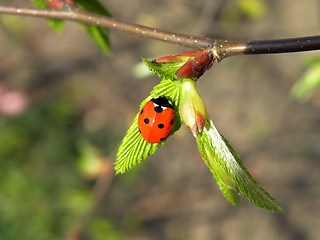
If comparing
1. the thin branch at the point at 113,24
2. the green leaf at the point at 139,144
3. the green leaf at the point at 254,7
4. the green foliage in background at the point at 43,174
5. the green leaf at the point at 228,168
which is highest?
the green leaf at the point at 254,7

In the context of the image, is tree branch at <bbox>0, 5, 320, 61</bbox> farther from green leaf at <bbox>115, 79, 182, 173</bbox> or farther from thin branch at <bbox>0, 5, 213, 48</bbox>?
green leaf at <bbox>115, 79, 182, 173</bbox>

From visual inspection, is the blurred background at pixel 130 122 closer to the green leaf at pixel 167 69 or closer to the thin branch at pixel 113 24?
the thin branch at pixel 113 24

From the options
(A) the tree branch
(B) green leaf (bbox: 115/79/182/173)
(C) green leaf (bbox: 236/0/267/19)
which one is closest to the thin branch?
(A) the tree branch

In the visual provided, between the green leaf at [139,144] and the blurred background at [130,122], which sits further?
the blurred background at [130,122]

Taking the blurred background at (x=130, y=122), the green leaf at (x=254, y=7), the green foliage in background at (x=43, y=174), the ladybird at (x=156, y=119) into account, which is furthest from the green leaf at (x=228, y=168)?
the green leaf at (x=254, y=7)

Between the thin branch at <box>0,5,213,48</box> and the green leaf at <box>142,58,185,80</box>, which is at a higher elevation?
the thin branch at <box>0,5,213,48</box>

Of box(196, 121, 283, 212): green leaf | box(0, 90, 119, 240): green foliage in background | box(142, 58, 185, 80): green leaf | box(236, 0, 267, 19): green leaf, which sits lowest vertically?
box(196, 121, 283, 212): green leaf

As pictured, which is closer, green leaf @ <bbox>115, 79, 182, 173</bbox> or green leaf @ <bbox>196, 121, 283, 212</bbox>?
green leaf @ <bbox>196, 121, 283, 212</bbox>
